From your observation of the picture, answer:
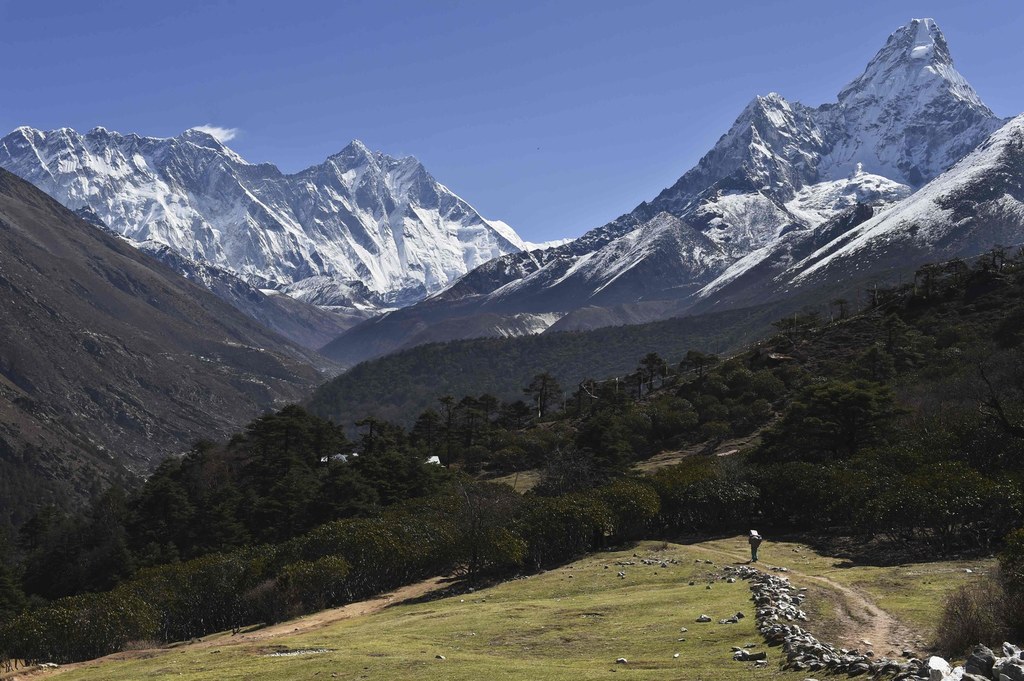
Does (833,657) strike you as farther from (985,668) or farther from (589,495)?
(589,495)

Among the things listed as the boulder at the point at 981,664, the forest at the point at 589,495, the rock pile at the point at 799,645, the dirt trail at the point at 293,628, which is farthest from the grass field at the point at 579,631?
the forest at the point at 589,495

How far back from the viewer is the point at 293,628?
70875 millimetres

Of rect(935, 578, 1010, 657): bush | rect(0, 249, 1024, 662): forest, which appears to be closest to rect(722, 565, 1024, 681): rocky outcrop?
rect(935, 578, 1010, 657): bush

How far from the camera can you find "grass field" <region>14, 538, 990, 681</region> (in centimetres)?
3803

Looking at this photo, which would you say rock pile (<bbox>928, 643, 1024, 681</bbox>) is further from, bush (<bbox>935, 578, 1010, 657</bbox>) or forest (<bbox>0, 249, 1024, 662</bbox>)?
forest (<bbox>0, 249, 1024, 662</bbox>)

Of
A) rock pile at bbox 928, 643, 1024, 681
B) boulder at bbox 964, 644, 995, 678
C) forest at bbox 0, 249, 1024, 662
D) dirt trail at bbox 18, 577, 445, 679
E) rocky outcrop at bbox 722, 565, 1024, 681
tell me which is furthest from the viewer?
forest at bbox 0, 249, 1024, 662

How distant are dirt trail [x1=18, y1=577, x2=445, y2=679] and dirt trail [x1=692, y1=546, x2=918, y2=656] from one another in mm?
39586

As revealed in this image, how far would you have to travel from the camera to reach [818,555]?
67.5 meters

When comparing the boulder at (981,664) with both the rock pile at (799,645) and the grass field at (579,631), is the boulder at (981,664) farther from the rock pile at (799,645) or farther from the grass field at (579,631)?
the grass field at (579,631)

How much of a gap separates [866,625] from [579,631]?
49.3ft

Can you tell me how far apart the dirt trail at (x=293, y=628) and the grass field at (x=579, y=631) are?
56 cm

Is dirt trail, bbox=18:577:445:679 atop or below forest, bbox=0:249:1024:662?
below

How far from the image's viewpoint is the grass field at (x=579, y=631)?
38031 mm

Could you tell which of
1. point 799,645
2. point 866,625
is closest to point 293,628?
point 866,625
